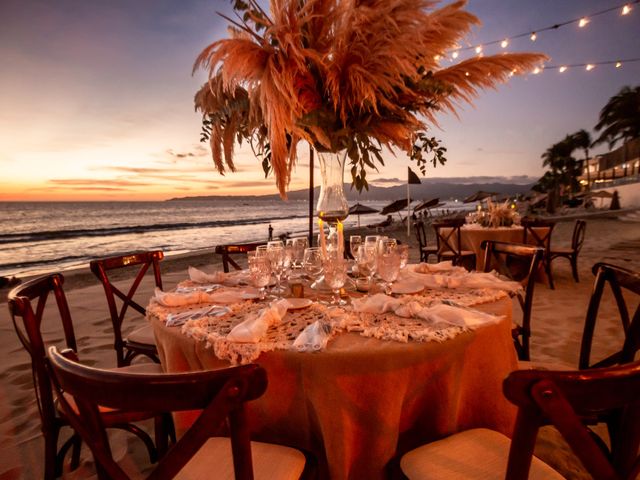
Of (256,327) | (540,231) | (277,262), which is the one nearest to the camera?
(256,327)

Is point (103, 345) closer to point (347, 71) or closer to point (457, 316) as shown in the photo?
point (347, 71)

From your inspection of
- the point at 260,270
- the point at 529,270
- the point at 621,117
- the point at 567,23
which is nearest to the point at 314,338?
the point at 260,270

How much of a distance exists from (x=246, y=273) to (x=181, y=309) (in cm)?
67

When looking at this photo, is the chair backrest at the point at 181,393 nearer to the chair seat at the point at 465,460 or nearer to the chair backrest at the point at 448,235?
the chair seat at the point at 465,460

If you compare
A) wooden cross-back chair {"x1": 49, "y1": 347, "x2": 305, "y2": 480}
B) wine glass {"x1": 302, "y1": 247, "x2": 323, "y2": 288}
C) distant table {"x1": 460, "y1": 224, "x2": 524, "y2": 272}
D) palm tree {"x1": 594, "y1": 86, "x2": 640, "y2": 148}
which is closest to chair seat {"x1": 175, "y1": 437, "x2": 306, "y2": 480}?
wooden cross-back chair {"x1": 49, "y1": 347, "x2": 305, "y2": 480}

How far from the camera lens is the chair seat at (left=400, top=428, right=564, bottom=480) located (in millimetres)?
983

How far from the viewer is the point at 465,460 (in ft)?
3.40

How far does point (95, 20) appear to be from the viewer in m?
5.78

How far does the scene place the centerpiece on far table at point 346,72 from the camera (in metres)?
1.54

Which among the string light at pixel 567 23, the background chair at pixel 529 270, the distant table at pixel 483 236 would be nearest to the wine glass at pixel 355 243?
the background chair at pixel 529 270

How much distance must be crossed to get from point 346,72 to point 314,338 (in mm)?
1232

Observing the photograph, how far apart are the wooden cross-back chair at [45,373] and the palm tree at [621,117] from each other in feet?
115

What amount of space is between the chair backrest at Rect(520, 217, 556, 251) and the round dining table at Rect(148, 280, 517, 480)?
14.8 ft

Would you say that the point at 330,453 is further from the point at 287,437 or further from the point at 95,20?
the point at 95,20
